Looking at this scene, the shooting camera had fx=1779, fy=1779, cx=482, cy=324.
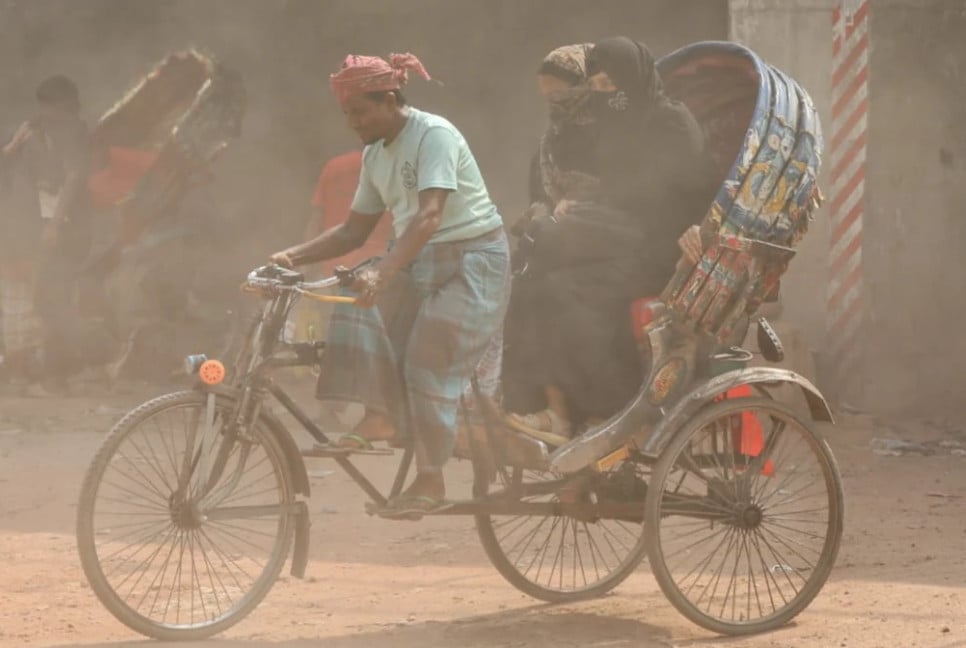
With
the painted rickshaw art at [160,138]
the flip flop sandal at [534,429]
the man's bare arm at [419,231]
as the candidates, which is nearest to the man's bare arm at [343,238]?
the man's bare arm at [419,231]

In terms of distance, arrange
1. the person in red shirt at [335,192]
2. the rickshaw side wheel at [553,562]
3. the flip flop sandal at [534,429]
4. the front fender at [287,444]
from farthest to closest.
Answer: the person in red shirt at [335,192], the rickshaw side wheel at [553,562], the flip flop sandal at [534,429], the front fender at [287,444]

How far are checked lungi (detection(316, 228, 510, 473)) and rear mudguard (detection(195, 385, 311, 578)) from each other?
0.20m

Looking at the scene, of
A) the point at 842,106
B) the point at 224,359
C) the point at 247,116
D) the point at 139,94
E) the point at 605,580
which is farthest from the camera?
the point at 247,116

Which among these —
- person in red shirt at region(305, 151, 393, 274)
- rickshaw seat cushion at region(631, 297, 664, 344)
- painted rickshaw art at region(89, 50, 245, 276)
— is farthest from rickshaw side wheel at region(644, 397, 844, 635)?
painted rickshaw art at region(89, 50, 245, 276)

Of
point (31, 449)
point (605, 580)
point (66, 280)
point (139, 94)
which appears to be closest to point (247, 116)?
point (139, 94)

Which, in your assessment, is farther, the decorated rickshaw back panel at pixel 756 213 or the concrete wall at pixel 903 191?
the concrete wall at pixel 903 191

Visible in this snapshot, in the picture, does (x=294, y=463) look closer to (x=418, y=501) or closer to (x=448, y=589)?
(x=418, y=501)

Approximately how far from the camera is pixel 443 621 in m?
5.89

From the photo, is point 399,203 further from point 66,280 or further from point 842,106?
point 66,280

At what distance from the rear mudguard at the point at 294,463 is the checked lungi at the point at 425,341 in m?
0.20

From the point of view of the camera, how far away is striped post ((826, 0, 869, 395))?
10969 mm

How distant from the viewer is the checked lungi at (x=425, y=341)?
5363 millimetres

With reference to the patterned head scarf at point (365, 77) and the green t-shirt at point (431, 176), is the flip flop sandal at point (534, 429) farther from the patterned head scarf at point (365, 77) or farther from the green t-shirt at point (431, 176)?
the patterned head scarf at point (365, 77)

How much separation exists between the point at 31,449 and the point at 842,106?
527 centimetres
